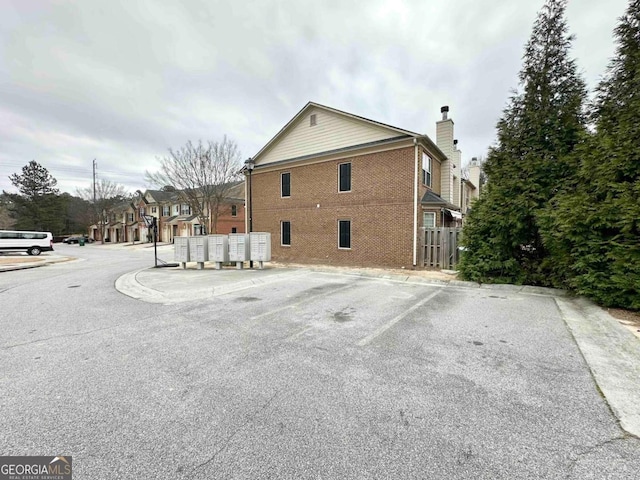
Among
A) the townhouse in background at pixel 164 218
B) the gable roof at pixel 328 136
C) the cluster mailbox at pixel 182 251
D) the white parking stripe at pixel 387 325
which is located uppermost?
the gable roof at pixel 328 136

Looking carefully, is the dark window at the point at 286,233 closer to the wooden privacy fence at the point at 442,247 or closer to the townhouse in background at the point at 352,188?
the townhouse in background at the point at 352,188

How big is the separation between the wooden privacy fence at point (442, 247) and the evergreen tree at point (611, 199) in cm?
467

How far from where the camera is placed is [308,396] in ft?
9.28

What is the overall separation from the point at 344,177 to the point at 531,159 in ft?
26.2

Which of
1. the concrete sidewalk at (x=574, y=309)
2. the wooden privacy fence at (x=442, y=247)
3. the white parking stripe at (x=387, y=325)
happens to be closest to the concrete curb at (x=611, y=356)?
the concrete sidewalk at (x=574, y=309)

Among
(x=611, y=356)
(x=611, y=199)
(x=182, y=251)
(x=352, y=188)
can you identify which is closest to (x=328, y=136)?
(x=352, y=188)

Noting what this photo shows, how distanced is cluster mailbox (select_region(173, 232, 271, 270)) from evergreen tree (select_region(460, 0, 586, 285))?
26.7 feet

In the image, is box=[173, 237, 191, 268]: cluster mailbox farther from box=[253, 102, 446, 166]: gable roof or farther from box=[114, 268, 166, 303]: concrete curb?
box=[253, 102, 446, 166]: gable roof

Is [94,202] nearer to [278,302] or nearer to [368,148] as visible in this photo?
[368,148]

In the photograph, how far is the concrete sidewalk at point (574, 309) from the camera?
2916mm

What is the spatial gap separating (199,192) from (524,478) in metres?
20.6

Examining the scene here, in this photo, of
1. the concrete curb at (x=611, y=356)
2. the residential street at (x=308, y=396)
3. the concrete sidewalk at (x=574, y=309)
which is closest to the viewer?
the residential street at (x=308, y=396)

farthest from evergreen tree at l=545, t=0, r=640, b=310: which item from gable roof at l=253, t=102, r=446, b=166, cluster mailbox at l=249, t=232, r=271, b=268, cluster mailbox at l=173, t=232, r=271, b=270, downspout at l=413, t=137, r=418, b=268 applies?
cluster mailbox at l=173, t=232, r=271, b=270

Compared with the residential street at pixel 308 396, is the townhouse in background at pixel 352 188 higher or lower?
higher
